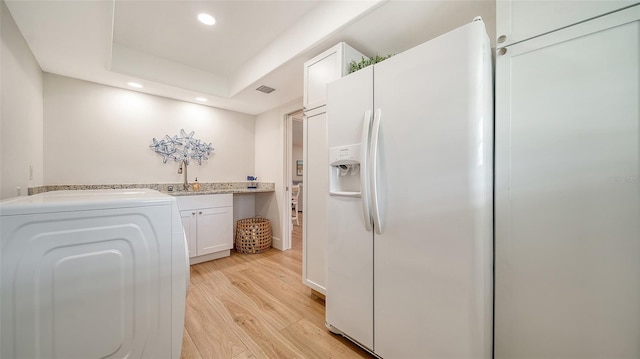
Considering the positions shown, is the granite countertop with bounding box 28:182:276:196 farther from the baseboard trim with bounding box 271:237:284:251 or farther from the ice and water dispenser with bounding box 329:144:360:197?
the ice and water dispenser with bounding box 329:144:360:197

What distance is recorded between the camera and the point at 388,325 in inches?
48.7

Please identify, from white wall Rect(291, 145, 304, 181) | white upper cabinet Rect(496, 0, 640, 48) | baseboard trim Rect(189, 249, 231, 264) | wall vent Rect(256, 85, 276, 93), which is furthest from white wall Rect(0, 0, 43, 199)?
white wall Rect(291, 145, 304, 181)

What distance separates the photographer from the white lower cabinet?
283cm

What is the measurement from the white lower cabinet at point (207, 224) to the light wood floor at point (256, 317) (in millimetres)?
246

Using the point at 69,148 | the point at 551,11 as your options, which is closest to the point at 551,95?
the point at 551,11

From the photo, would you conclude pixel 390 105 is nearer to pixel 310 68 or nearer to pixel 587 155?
pixel 587 155

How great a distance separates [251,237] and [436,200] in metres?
2.88

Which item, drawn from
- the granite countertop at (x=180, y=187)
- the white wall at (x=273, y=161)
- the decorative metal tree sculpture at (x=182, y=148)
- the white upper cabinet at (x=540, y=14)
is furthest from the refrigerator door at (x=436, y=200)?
the decorative metal tree sculpture at (x=182, y=148)

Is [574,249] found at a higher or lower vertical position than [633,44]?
lower

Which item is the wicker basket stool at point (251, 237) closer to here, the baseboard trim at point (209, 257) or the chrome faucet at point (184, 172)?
the baseboard trim at point (209, 257)

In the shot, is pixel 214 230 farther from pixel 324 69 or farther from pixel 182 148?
pixel 324 69

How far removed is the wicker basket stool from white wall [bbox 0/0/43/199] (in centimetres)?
209

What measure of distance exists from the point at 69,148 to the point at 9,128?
1.19 metres

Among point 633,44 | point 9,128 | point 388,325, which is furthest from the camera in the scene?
point 9,128
